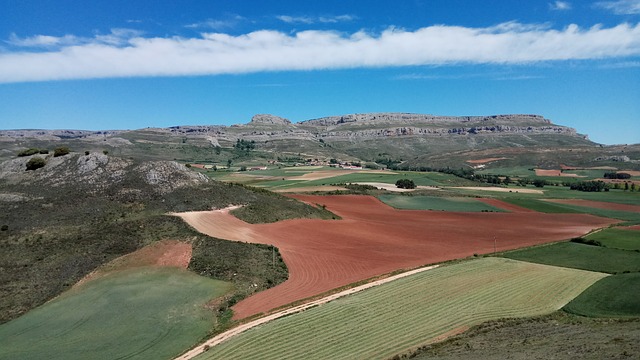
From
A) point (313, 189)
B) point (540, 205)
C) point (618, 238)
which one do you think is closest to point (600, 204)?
point (540, 205)

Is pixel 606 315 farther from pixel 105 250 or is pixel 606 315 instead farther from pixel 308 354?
pixel 105 250

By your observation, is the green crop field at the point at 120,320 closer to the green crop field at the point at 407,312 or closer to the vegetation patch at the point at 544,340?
the green crop field at the point at 407,312

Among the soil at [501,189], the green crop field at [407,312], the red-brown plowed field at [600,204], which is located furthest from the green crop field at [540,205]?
the green crop field at [407,312]

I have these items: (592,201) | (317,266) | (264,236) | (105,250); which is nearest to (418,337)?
(317,266)

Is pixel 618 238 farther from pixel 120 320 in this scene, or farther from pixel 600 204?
pixel 120 320

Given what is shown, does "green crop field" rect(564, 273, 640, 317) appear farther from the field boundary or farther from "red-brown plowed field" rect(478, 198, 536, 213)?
"red-brown plowed field" rect(478, 198, 536, 213)

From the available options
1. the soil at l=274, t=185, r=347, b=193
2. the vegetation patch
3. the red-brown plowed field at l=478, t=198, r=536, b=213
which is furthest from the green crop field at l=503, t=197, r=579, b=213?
the vegetation patch
